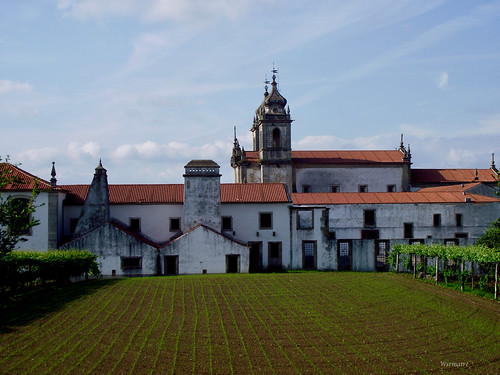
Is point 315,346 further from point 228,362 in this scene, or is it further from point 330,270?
point 330,270

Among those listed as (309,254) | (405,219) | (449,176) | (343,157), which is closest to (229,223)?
(309,254)

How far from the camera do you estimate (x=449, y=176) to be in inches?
2402

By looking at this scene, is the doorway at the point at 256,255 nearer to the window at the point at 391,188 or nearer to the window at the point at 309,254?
the window at the point at 309,254

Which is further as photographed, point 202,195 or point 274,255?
point 274,255

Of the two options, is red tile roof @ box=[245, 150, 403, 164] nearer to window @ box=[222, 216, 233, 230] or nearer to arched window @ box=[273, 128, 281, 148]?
arched window @ box=[273, 128, 281, 148]

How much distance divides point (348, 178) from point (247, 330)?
1584 inches

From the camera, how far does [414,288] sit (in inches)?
1195

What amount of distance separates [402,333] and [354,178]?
39597 millimetres

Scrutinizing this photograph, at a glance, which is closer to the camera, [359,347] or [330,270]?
[359,347]

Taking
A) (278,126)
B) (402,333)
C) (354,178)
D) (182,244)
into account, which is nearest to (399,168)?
(354,178)

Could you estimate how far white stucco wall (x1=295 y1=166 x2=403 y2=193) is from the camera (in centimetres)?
5806

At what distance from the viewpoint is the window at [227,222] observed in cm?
4088

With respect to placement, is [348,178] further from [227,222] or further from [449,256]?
[449,256]

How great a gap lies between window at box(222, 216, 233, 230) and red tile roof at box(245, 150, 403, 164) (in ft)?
60.7
